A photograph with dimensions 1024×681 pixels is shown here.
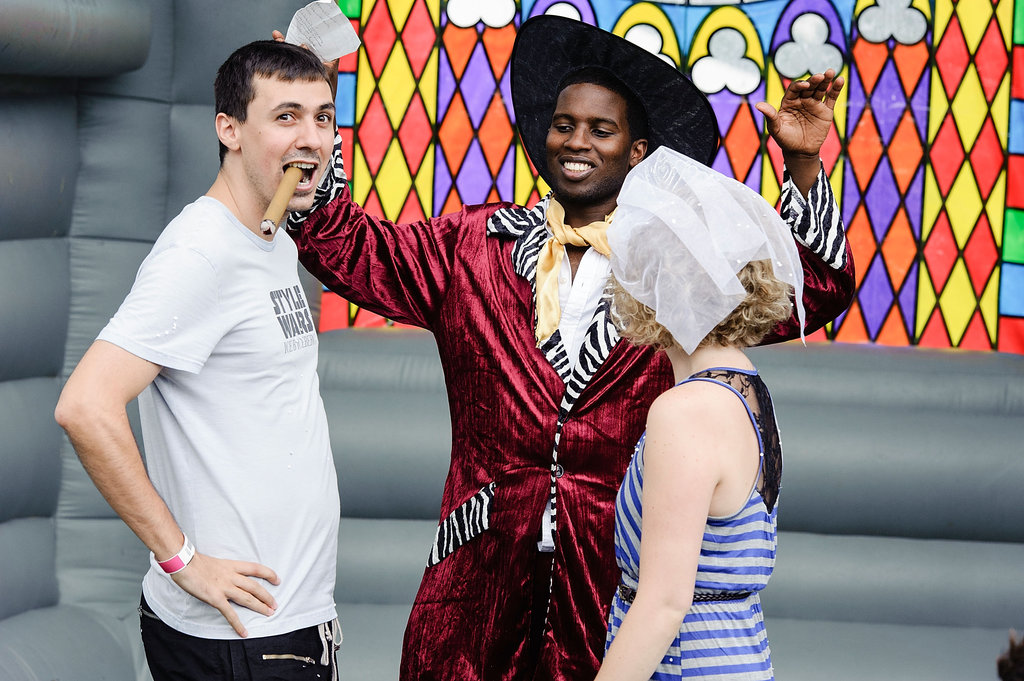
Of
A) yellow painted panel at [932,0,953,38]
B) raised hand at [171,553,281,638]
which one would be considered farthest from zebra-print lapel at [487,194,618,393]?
yellow painted panel at [932,0,953,38]

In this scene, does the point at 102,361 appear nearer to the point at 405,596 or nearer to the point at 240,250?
the point at 240,250

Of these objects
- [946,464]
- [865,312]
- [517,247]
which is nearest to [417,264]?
[517,247]

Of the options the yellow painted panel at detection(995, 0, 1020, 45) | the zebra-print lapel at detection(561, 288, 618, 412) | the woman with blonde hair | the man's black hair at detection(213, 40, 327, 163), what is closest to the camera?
the woman with blonde hair

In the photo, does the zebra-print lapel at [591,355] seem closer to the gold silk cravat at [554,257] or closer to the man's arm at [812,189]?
the gold silk cravat at [554,257]

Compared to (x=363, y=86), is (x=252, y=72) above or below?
below

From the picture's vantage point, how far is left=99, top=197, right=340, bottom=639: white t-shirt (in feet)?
4.40

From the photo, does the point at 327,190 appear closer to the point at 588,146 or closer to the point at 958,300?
the point at 588,146

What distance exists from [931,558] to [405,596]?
1.31 meters

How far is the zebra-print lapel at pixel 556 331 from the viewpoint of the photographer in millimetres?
1700

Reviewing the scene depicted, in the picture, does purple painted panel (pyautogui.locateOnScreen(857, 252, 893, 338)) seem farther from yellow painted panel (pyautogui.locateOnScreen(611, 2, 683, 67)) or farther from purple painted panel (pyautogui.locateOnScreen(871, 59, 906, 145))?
yellow painted panel (pyautogui.locateOnScreen(611, 2, 683, 67))

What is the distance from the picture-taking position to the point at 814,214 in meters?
1.62

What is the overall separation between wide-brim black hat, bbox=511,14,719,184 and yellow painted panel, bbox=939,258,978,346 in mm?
1619

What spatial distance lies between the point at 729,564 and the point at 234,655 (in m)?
0.64

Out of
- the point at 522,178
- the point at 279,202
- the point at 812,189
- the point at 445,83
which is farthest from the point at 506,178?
the point at 279,202
